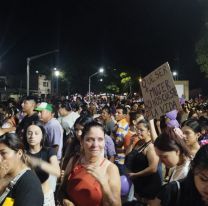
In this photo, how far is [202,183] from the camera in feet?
7.85

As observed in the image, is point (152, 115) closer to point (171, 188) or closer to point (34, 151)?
point (34, 151)

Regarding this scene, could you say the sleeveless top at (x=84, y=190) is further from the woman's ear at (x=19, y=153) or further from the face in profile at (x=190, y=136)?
the face in profile at (x=190, y=136)

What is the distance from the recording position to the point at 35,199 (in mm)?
2920

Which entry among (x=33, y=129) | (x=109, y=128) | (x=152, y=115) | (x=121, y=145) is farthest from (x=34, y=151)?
(x=109, y=128)

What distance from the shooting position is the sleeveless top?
10.9 ft

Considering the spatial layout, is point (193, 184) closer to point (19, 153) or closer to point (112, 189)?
point (112, 189)

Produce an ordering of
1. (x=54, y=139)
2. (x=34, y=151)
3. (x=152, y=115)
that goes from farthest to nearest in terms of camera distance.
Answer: (x=54, y=139)
(x=152, y=115)
(x=34, y=151)

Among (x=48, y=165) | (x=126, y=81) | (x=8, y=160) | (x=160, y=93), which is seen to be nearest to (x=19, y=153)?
(x=8, y=160)

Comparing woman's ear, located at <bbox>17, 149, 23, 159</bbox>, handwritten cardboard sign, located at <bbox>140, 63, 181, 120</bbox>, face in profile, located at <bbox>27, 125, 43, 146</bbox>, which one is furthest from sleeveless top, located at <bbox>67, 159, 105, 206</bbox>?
handwritten cardboard sign, located at <bbox>140, 63, 181, 120</bbox>

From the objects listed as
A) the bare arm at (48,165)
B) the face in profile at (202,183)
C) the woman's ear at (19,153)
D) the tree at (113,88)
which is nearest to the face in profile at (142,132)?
the bare arm at (48,165)

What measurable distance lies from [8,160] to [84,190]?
2.28ft

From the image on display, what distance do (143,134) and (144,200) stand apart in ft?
3.24

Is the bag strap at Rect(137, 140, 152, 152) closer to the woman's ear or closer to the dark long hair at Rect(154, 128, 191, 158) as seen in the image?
the dark long hair at Rect(154, 128, 191, 158)

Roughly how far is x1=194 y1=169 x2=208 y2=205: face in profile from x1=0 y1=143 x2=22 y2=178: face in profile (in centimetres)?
154
